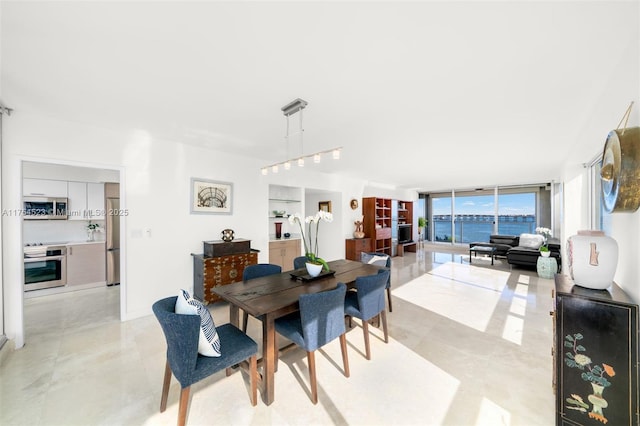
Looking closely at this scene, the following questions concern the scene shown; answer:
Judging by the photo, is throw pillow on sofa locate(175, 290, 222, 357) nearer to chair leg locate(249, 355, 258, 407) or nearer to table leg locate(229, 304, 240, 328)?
chair leg locate(249, 355, 258, 407)

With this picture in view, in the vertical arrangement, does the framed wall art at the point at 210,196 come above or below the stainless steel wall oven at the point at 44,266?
above

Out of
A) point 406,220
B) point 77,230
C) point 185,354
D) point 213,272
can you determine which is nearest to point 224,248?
point 213,272

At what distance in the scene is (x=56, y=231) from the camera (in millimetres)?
4461

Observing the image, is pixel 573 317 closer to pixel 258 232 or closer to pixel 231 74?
pixel 231 74

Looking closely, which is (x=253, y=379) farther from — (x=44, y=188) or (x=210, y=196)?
(x=44, y=188)

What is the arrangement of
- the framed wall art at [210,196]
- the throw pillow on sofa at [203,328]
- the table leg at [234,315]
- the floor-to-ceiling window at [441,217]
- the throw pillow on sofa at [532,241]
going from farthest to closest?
the floor-to-ceiling window at [441,217] → the throw pillow on sofa at [532,241] → the framed wall art at [210,196] → the table leg at [234,315] → the throw pillow on sofa at [203,328]

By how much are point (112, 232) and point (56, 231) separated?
0.91 meters

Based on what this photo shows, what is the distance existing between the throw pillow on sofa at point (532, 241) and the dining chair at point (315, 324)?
21.8 feet

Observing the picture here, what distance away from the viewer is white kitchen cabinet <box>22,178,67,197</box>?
13.8 feet

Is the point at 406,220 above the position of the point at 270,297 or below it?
above

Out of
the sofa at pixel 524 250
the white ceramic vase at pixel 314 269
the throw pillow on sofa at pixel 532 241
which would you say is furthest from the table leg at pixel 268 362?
the throw pillow on sofa at pixel 532 241

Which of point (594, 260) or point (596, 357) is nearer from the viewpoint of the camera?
point (596, 357)

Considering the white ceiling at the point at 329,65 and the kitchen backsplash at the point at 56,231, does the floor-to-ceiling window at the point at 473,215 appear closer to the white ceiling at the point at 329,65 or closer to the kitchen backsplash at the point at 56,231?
the white ceiling at the point at 329,65

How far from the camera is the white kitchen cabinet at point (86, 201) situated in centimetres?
451
